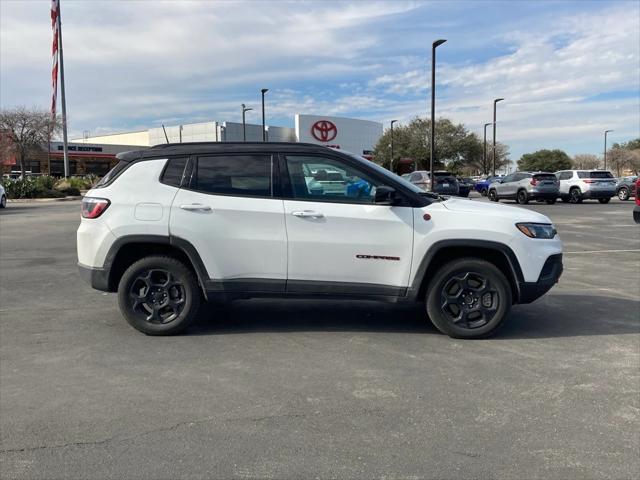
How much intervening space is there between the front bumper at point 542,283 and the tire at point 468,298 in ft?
0.45

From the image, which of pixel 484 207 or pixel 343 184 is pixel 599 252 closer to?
pixel 484 207

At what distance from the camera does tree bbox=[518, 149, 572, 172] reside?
88.4 m

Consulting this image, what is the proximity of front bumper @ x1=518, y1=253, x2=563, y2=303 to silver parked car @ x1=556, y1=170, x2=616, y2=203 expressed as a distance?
25.0 m

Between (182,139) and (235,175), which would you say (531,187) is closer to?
(235,175)

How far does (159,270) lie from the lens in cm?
536

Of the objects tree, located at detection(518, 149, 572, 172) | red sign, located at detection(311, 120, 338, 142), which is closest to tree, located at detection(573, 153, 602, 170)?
tree, located at detection(518, 149, 572, 172)

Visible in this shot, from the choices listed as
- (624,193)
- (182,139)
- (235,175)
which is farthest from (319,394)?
(182,139)

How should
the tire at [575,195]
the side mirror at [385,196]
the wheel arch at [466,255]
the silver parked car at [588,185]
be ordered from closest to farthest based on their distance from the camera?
the side mirror at [385,196] → the wheel arch at [466,255] → the silver parked car at [588,185] → the tire at [575,195]

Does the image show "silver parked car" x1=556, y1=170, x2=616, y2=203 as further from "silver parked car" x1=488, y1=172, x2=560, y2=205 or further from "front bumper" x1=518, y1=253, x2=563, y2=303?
"front bumper" x1=518, y1=253, x2=563, y2=303

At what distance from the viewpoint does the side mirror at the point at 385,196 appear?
5020mm

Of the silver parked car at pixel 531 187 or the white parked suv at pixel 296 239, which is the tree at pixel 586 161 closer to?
A: the silver parked car at pixel 531 187

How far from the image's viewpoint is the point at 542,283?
5219mm

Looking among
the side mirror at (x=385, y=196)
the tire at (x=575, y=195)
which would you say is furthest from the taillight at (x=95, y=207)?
the tire at (x=575, y=195)

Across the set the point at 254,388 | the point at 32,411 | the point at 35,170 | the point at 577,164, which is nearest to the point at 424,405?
the point at 254,388
